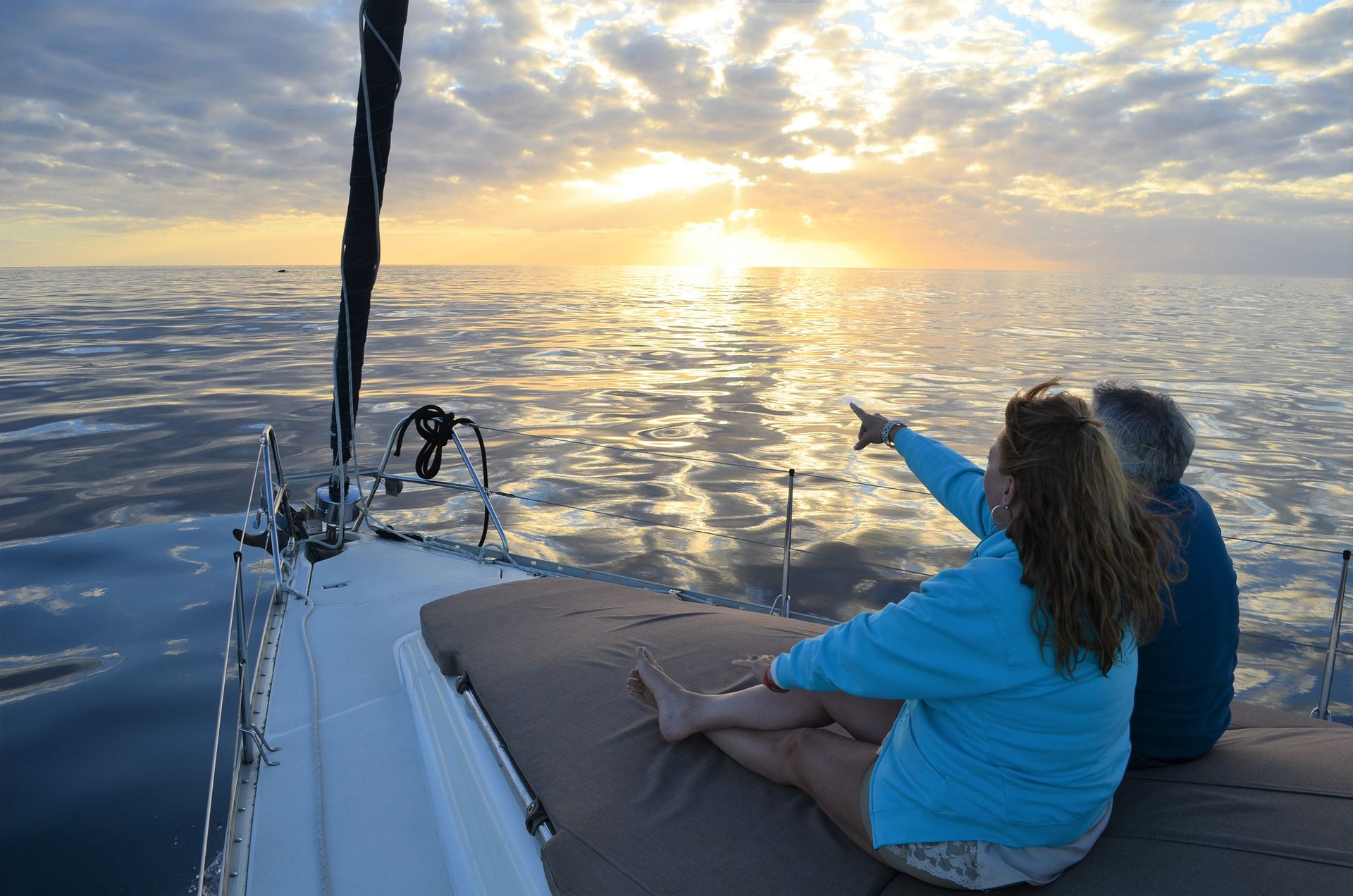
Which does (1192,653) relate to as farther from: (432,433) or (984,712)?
(432,433)

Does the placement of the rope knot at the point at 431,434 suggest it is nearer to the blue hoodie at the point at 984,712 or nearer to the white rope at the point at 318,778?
the white rope at the point at 318,778

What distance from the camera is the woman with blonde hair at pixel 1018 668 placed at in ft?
3.74

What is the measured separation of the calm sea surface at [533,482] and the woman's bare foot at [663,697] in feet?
5.16

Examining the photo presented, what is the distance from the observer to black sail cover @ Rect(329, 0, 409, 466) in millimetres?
2791

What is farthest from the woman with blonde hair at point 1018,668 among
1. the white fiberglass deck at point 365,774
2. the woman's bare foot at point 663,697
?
the white fiberglass deck at point 365,774

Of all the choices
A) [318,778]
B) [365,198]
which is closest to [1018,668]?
[318,778]

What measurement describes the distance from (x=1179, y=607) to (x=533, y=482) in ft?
20.5

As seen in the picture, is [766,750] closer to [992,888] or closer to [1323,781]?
[992,888]

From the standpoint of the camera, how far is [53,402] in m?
11.1

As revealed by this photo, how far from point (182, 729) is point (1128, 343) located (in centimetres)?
2086

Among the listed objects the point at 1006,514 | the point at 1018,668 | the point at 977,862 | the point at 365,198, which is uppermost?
the point at 365,198

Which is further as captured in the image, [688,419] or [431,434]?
[688,419]

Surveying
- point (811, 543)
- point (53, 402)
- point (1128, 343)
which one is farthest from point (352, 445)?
point (1128, 343)

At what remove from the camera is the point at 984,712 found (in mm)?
1214
